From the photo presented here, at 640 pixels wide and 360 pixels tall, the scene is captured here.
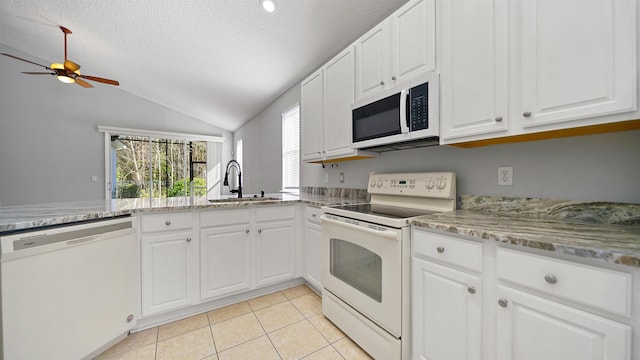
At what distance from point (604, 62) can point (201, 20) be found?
3.07 metres

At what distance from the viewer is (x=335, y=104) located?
225 cm

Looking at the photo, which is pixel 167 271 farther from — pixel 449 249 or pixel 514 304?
pixel 514 304

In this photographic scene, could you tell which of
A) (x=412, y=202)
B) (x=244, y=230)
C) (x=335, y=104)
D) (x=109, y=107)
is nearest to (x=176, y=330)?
(x=244, y=230)

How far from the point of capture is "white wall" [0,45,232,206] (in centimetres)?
430

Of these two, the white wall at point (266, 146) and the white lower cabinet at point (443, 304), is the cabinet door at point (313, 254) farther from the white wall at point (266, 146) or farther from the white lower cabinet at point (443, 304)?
the white wall at point (266, 146)

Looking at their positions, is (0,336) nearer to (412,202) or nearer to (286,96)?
(412,202)

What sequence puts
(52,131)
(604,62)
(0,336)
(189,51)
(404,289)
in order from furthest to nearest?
(52,131) → (189,51) → (404,289) → (0,336) → (604,62)

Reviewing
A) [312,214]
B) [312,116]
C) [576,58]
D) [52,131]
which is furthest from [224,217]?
[52,131]

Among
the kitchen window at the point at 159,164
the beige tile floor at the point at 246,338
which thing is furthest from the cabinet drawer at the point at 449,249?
the kitchen window at the point at 159,164

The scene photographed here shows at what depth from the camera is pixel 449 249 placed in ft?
3.61

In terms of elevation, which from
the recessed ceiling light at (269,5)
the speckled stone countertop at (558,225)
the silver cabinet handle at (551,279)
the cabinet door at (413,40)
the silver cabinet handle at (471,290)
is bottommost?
the silver cabinet handle at (471,290)

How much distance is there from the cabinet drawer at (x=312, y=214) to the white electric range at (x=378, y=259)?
0.98ft

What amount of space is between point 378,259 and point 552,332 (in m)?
0.75

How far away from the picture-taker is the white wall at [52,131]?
4.30 m
